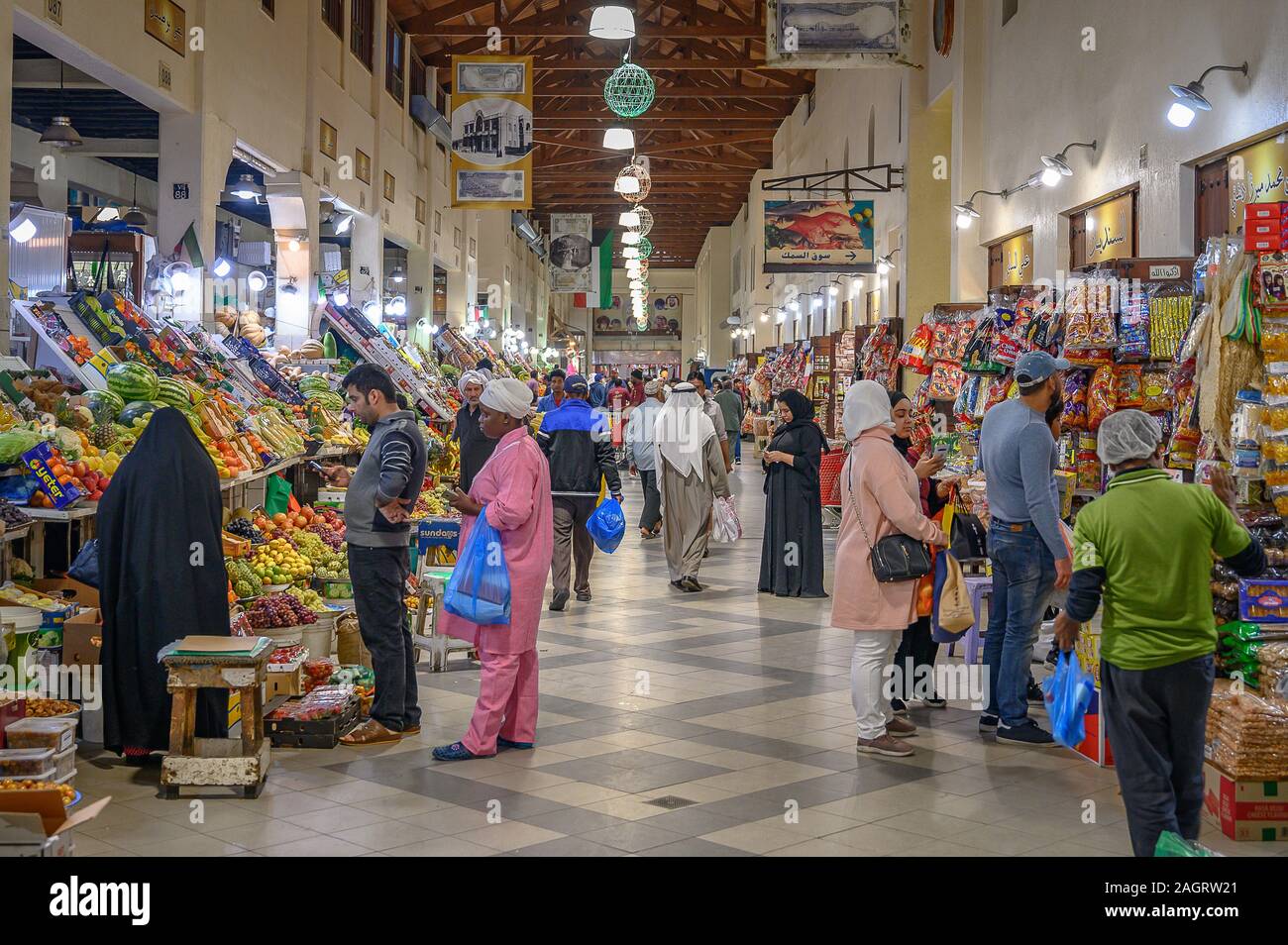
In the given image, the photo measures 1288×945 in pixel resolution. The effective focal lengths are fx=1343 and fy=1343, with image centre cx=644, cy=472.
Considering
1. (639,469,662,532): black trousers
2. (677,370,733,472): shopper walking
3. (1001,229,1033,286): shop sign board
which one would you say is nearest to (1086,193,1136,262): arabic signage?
(1001,229,1033,286): shop sign board

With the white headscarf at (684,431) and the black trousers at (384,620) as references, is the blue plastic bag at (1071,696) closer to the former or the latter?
the black trousers at (384,620)

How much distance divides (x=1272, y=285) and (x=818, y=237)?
12365mm

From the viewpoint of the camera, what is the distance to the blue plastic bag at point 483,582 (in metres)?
5.86

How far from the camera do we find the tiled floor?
4.80 meters

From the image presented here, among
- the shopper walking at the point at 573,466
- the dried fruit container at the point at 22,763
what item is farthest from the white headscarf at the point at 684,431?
the dried fruit container at the point at 22,763

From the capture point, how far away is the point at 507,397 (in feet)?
20.2

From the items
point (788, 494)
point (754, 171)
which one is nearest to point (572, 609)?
point (788, 494)

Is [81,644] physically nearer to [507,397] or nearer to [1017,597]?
[507,397]

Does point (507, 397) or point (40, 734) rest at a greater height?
point (507, 397)

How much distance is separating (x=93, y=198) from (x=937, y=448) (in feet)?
53.0

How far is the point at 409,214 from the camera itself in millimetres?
24391

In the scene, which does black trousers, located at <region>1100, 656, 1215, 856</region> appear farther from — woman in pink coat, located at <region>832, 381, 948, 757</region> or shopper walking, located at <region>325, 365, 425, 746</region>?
shopper walking, located at <region>325, 365, 425, 746</region>

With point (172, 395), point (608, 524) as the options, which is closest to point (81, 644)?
point (172, 395)
